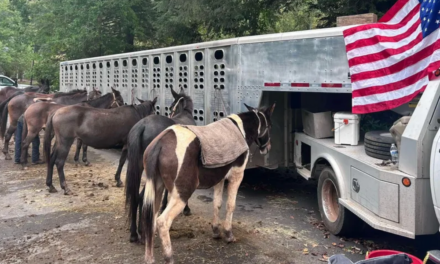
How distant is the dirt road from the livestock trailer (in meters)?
0.58

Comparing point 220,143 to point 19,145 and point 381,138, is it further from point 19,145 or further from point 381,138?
point 19,145

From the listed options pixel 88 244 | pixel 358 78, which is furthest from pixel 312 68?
pixel 88 244

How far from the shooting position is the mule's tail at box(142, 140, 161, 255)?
4.14m

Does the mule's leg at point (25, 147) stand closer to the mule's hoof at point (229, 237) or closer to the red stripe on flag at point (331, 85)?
the mule's hoof at point (229, 237)

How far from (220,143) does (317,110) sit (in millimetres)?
2923

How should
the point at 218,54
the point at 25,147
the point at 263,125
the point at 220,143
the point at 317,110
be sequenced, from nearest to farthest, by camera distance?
the point at 220,143 < the point at 263,125 < the point at 317,110 < the point at 218,54 < the point at 25,147

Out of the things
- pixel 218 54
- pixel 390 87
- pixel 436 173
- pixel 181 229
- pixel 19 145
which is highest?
pixel 218 54

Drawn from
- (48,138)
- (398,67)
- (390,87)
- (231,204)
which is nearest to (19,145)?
(48,138)

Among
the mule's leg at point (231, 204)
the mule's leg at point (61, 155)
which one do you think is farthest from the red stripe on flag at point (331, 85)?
the mule's leg at point (61, 155)

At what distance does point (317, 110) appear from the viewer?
689 cm

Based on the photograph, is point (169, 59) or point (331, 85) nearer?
point (331, 85)

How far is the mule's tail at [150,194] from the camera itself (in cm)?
414

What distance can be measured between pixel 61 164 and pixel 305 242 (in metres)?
5.00

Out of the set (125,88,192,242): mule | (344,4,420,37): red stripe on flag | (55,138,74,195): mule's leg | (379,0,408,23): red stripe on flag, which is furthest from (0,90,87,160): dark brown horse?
(379,0,408,23): red stripe on flag
